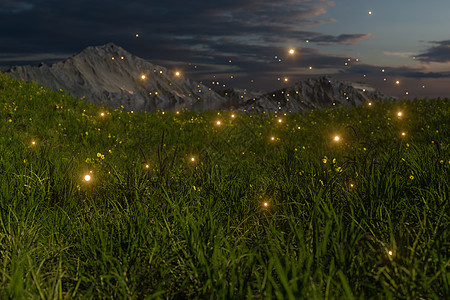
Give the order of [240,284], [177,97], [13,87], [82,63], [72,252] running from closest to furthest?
[240,284] < [72,252] < [13,87] < [82,63] < [177,97]

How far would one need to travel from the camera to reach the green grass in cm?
267

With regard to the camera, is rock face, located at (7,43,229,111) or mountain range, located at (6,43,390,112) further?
rock face, located at (7,43,229,111)

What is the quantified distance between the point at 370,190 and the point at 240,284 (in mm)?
2062

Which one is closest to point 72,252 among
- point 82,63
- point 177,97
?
point 82,63

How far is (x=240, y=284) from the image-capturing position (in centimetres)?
249

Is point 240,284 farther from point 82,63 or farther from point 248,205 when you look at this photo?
point 82,63

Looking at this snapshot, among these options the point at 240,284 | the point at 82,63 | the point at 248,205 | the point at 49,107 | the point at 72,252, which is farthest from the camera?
the point at 82,63

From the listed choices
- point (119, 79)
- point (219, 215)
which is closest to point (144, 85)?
point (119, 79)

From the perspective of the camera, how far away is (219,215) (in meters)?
4.10

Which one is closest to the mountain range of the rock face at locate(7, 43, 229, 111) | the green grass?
the rock face at locate(7, 43, 229, 111)

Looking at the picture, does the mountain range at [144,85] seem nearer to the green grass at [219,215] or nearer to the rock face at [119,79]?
the rock face at [119,79]

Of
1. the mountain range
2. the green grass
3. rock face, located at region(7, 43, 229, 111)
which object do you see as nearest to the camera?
the green grass

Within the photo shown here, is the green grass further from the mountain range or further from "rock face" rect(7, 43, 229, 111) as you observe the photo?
"rock face" rect(7, 43, 229, 111)

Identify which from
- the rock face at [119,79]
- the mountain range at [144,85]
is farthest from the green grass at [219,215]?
the rock face at [119,79]
